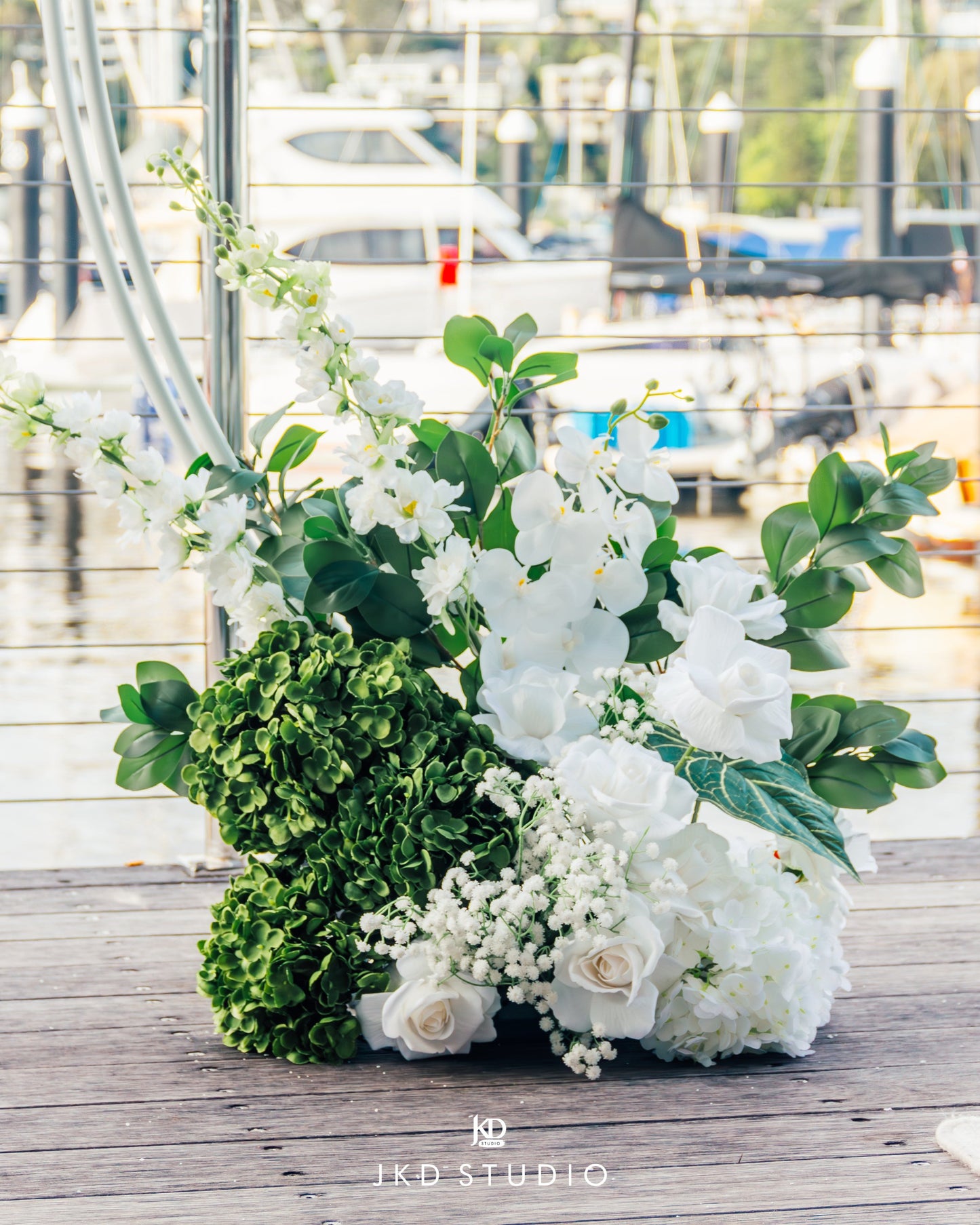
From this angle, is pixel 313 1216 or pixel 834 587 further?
pixel 834 587

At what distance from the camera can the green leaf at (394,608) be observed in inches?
42.5

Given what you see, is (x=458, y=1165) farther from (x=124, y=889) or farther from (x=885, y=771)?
(x=124, y=889)

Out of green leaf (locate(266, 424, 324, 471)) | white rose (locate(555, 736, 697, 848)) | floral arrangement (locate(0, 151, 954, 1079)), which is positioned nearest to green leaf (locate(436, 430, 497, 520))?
floral arrangement (locate(0, 151, 954, 1079))

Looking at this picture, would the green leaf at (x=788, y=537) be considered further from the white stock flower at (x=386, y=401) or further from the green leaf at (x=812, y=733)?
the white stock flower at (x=386, y=401)

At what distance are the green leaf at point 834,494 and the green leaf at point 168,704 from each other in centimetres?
50

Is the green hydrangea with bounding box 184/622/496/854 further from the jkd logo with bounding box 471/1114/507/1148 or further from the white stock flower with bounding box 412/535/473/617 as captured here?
the jkd logo with bounding box 471/1114/507/1148

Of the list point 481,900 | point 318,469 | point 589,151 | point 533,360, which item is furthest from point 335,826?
point 589,151

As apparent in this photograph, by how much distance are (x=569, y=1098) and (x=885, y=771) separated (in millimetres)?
348

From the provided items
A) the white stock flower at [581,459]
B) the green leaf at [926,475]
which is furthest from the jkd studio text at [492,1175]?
the green leaf at [926,475]

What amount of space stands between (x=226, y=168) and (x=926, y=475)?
710mm

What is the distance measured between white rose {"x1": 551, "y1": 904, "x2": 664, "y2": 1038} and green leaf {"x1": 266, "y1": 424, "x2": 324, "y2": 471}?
1.40ft

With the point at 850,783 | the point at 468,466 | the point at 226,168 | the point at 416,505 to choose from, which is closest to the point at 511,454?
the point at 468,466

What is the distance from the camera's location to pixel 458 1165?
895mm

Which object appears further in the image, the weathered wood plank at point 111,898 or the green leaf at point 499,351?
the weathered wood plank at point 111,898
